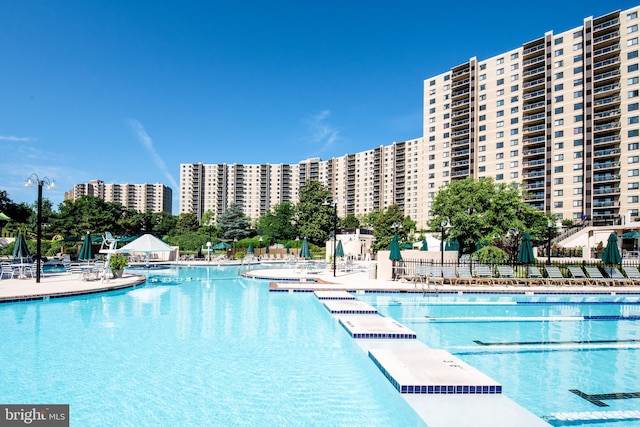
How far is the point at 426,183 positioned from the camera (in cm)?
7088

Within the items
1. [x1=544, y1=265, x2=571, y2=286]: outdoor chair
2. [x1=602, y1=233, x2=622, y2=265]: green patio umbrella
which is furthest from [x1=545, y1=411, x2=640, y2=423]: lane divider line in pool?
[x1=602, y1=233, x2=622, y2=265]: green patio umbrella

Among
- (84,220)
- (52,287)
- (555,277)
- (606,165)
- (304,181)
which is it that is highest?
(304,181)

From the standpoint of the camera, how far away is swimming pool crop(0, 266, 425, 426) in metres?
5.58

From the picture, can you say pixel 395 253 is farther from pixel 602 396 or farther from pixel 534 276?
pixel 602 396

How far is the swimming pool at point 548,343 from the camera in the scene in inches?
238

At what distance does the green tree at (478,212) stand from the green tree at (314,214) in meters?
24.0

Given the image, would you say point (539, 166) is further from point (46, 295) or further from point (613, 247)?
point (46, 295)

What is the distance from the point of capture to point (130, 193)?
155 m

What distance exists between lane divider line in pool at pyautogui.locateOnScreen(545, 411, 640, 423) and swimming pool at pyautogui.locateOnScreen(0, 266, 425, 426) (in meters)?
2.19

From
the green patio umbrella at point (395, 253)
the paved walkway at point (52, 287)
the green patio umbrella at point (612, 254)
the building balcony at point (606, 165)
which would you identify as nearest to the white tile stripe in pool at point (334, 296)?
the green patio umbrella at point (395, 253)

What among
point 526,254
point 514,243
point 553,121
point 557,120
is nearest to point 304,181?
point 553,121

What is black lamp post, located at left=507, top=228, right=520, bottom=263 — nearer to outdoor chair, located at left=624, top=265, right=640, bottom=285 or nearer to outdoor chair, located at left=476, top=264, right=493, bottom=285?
outdoor chair, located at left=624, top=265, right=640, bottom=285

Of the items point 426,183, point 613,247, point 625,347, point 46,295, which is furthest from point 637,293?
point 426,183

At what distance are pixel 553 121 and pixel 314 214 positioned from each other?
36417 mm
